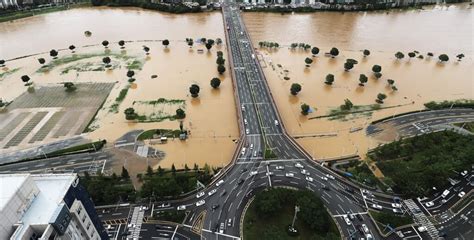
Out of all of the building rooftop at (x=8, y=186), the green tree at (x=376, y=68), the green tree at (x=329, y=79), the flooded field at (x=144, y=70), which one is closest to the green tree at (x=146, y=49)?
the flooded field at (x=144, y=70)

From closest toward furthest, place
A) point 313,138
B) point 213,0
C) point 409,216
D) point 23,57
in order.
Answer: point 409,216
point 313,138
point 23,57
point 213,0

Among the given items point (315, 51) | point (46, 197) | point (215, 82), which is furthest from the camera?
point (315, 51)

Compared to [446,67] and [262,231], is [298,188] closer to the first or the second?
[262,231]

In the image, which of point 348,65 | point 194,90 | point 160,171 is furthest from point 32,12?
point 348,65

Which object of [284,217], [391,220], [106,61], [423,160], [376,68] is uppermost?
[106,61]

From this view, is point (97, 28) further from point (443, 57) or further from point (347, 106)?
point (443, 57)

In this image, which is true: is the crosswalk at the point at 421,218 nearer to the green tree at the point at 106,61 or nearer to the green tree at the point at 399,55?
the green tree at the point at 399,55

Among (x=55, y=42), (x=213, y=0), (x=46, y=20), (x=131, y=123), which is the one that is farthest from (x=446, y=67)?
(x=46, y=20)
